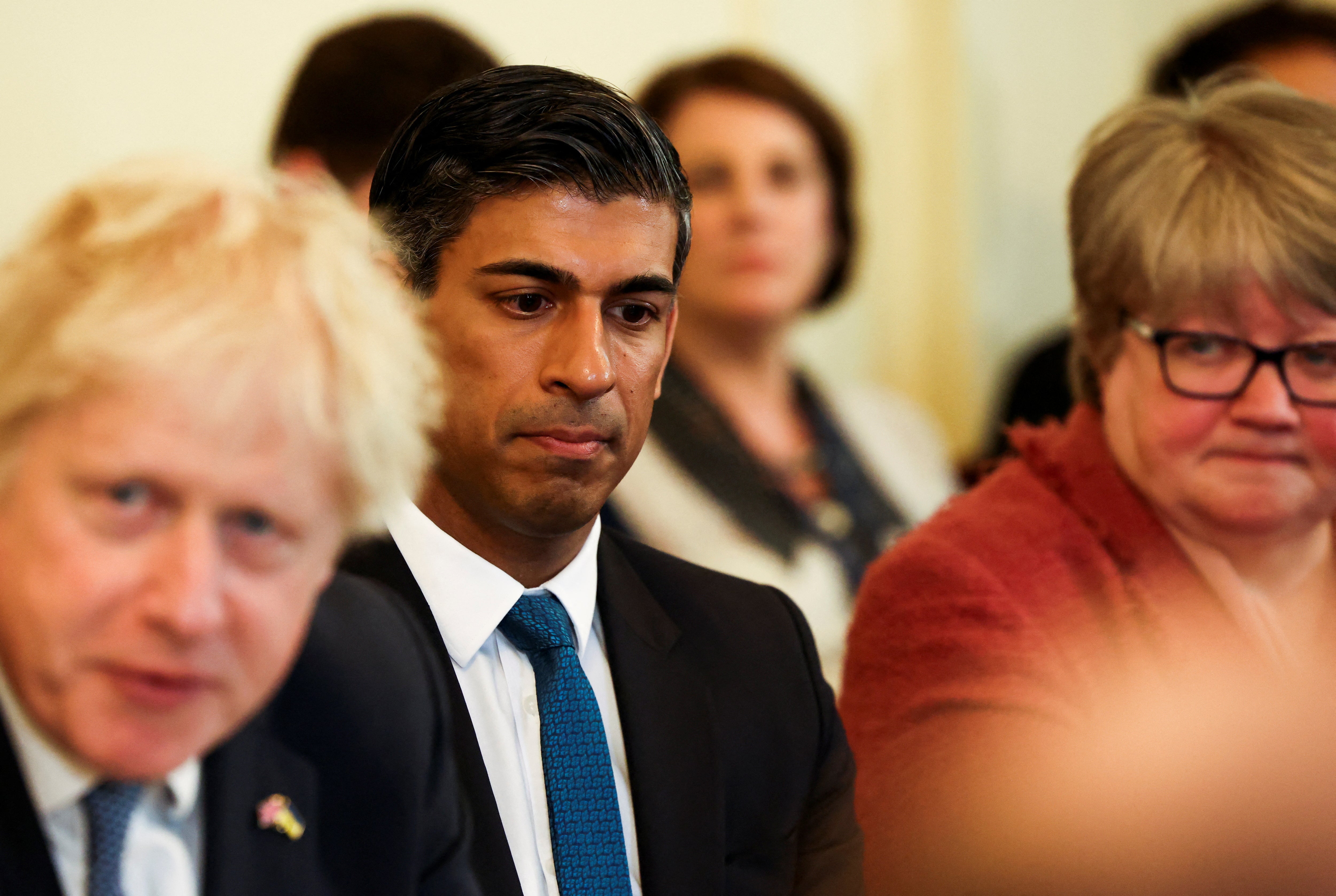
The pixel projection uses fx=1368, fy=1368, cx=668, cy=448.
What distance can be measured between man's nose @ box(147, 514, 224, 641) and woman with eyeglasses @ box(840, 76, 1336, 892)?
31.0 inches

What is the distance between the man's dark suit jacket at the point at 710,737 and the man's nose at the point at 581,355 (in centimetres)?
19

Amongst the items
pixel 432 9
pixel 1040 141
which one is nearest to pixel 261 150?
pixel 432 9

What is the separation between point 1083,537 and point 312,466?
3.32 ft

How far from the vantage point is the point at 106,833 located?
2.55 feet

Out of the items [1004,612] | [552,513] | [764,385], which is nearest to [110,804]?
[552,513]

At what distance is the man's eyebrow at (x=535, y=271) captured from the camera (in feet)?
3.39

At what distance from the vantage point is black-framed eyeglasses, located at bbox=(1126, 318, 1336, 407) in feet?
4.68

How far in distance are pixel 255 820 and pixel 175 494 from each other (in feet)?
0.82

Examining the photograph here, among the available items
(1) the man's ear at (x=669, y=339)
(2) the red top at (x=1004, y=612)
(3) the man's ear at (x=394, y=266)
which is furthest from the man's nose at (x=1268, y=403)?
(3) the man's ear at (x=394, y=266)

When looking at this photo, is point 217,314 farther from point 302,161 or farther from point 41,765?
point 302,161

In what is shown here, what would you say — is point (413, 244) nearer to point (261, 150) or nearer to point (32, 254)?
point (32, 254)

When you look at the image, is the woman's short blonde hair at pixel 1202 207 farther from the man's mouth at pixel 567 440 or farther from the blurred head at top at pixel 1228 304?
the man's mouth at pixel 567 440

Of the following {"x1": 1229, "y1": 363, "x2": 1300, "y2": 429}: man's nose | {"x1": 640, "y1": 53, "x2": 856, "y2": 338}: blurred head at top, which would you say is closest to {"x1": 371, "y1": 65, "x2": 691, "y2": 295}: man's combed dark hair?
{"x1": 1229, "y1": 363, "x2": 1300, "y2": 429}: man's nose

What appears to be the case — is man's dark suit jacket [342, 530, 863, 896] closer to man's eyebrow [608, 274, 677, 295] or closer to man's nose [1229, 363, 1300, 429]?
man's eyebrow [608, 274, 677, 295]
